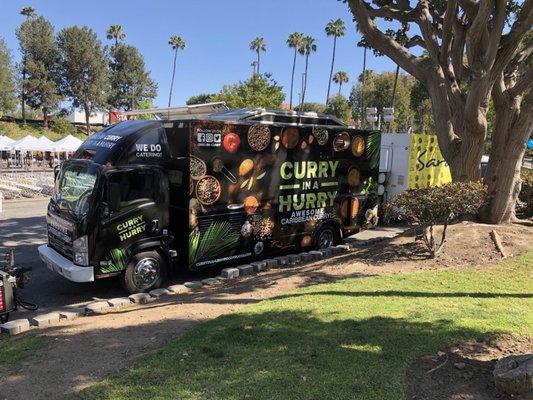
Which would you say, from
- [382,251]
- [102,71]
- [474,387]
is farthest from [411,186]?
[102,71]

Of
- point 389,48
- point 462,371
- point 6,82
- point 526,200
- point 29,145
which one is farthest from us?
point 6,82

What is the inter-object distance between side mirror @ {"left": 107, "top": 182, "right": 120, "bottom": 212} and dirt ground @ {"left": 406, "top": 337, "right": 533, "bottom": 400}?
5155 mm

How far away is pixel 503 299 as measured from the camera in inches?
253

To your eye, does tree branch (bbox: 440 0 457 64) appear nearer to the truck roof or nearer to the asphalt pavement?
the truck roof

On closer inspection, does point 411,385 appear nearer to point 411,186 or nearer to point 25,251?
point 25,251

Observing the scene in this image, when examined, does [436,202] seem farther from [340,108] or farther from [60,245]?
[340,108]

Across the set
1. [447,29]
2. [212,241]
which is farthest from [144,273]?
[447,29]

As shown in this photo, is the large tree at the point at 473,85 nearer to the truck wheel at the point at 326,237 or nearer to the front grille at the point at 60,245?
the truck wheel at the point at 326,237

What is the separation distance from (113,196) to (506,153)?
776 cm

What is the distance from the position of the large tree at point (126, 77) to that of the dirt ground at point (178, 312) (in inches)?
2369

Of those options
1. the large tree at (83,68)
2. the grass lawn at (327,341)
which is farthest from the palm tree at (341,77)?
the grass lawn at (327,341)

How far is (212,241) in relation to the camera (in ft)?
29.0

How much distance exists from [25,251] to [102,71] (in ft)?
175

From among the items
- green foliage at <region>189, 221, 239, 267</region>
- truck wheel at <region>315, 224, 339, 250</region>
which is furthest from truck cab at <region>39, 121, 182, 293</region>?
truck wheel at <region>315, 224, 339, 250</region>
